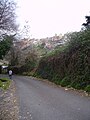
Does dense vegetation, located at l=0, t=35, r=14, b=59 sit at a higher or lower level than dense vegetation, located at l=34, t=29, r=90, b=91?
higher

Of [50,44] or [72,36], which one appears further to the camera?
[50,44]

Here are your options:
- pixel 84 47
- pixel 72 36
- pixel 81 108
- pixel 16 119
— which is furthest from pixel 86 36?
pixel 16 119

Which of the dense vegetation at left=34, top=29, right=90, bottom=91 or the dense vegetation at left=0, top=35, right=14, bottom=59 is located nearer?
the dense vegetation at left=34, top=29, right=90, bottom=91

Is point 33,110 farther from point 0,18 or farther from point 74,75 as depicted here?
point 0,18

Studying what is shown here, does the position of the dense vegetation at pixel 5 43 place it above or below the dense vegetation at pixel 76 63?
above

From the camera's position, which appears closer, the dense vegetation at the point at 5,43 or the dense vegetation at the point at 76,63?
the dense vegetation at the point at 76,63

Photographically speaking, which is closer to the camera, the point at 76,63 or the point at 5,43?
the point at 76,63

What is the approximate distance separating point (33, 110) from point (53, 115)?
165 cm

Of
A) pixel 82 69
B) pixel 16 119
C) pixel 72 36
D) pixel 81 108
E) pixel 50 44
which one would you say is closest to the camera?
pixel 16 119

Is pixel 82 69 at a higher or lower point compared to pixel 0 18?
lower

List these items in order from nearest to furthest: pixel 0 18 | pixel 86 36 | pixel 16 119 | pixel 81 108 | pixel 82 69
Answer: pixel 16 119 < pixel 81 108 < pixel 82 69 < pixel 86 36 < pixel 0 18

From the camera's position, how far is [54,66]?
30594 millimetres

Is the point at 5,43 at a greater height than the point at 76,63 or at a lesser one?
greater

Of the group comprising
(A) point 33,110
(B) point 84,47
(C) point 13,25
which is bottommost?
(A) point 33,110
